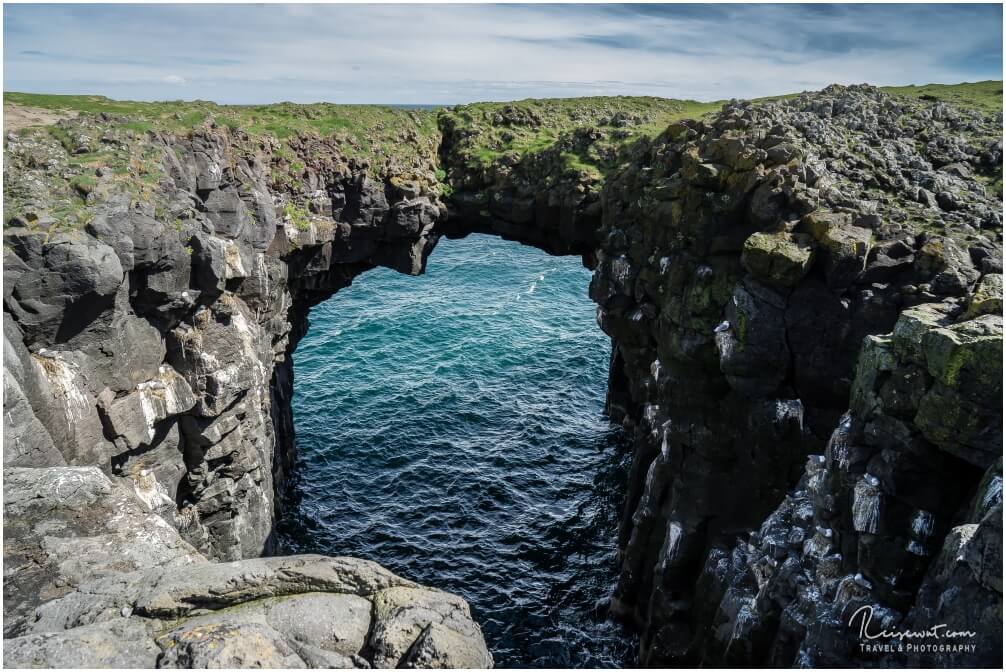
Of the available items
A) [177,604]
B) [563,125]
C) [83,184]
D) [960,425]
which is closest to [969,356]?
[960,425]

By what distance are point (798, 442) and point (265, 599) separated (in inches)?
858

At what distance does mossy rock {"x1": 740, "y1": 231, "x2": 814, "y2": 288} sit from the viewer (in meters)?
27.3

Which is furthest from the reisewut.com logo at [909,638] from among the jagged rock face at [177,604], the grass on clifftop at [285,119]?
the grass on clifftop at [285,119]

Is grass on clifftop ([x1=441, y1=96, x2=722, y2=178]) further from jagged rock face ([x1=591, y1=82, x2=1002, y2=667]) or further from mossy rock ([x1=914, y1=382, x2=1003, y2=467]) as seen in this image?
mossy rock ([x1=914, y1=382, x2=1003, y2=467])

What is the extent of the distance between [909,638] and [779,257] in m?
14.6

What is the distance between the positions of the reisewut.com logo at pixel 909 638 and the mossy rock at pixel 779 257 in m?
12.8

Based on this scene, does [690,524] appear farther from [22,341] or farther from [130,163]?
[130,163]

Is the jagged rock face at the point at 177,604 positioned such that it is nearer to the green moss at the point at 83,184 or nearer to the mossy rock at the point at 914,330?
the mossy rock at the point at 914,330

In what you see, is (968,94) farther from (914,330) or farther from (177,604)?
(177,604)

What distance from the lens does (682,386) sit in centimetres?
3403

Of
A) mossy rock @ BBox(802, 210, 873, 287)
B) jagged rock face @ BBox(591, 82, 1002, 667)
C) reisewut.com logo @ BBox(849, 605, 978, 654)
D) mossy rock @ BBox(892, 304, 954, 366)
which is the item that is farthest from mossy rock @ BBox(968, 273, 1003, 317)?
reisewut.com logo @ BBox(849, 605, 978, 654)

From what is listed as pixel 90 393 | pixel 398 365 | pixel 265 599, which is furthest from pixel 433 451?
pixel 265 599

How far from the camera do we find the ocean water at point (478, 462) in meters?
40.4

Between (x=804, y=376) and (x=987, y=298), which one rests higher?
(x=987, y=298)
